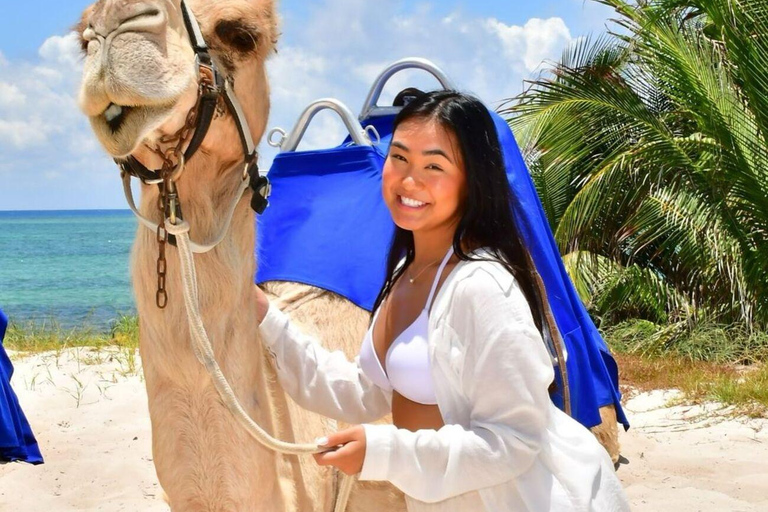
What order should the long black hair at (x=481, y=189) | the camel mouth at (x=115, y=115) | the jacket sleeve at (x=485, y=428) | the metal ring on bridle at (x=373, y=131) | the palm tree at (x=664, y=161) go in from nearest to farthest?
1. the jacket sleeve at (x=485, y=428)
2. the camel mouth at (x=115, y=115)
3. the long black hair at (x=481, y=189)
4. the metal ring on bridle at (x=373, y=131)
5. the palm tree at (x=664, y=161)

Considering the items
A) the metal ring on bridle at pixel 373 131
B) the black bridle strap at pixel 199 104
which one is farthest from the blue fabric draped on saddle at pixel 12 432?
the black bridle strap at pixel 199 104

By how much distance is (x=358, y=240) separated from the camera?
337 centimetres

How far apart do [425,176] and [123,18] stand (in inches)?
27.6

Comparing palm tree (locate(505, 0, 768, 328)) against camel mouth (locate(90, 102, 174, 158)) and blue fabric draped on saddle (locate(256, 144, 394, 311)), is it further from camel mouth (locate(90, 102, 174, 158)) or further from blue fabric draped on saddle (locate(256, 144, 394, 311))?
camel mouth (locate(90, 102, 174, 158))

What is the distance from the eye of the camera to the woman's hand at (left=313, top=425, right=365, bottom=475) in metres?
1.84

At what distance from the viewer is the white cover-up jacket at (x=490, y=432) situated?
182 centimetres

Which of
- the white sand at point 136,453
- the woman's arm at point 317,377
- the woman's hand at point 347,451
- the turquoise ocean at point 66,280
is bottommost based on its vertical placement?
the white sand at point 136,453

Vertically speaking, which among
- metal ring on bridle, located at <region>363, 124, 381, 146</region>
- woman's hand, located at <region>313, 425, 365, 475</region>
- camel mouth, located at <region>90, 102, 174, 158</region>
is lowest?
woman's hand, located at <region>313, 425, 365, 475</region>

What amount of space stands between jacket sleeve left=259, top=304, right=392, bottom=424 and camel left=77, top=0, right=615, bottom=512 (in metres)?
0.07

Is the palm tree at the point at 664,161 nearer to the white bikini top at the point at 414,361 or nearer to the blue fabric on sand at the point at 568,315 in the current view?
the blue fabric on sand at the point at 568,315

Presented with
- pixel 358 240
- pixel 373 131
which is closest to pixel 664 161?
pixel 373 131

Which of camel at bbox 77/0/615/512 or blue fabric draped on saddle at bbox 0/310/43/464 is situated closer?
camel at bbox 77/0/615/512

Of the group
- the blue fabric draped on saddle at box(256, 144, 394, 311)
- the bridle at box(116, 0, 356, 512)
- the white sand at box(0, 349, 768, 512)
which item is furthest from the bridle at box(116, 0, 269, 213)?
the white sand at box(0, 349, 768, 512)

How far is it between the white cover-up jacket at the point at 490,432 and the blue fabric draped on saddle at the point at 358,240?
118 centimetres
